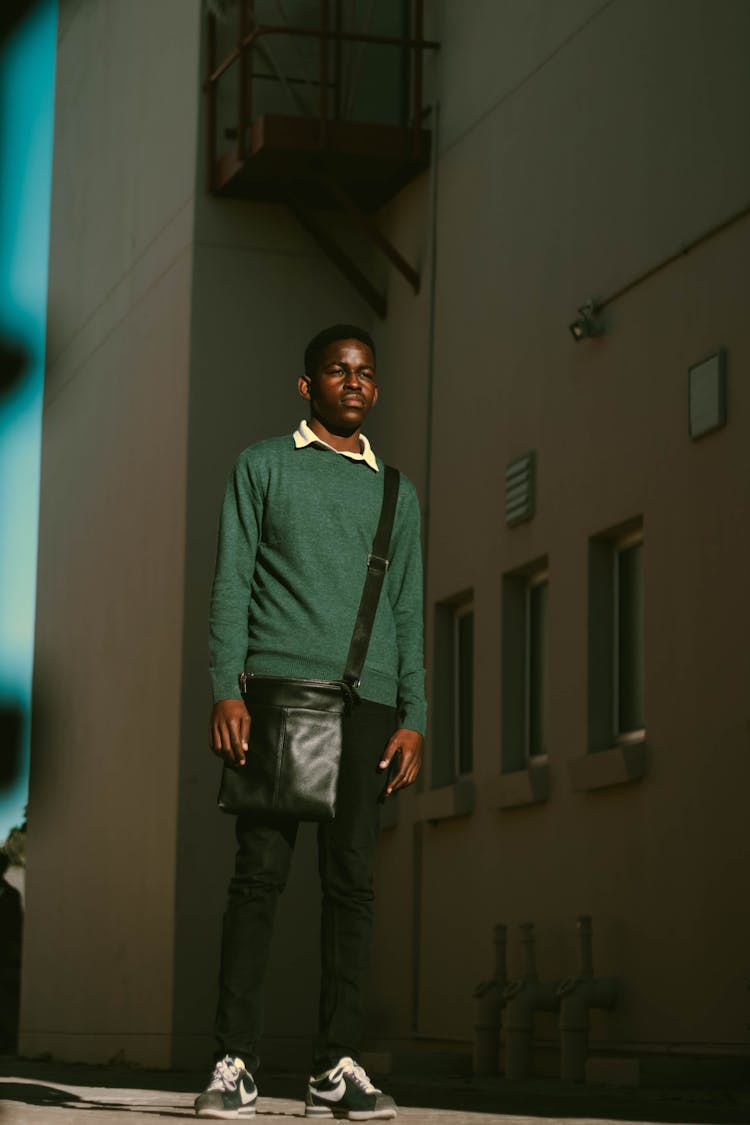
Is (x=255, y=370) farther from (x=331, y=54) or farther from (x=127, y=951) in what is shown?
(x=127, y=951)

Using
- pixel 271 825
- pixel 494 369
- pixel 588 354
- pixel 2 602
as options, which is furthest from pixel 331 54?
pixel 2 602

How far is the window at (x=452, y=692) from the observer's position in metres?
11.2

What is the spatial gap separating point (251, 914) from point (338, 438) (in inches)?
40.7

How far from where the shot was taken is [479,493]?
1079 centimetres

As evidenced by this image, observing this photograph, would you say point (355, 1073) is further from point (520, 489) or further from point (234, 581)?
point (520, 489)

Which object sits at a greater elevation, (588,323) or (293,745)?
(588,323)

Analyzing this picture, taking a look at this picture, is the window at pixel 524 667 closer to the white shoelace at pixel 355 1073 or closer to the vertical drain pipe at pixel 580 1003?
the vertical drain pipe at pixel 580 1003

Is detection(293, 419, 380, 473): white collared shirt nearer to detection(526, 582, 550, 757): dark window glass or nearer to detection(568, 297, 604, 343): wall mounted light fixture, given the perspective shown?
detection(568, 297, 604, 343): wall mounted light fixture

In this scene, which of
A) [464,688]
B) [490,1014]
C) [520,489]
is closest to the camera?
[490,1014]

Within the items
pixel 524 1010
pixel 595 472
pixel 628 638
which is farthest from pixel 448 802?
pixel 595 472

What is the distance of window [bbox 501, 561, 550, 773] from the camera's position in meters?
10.2

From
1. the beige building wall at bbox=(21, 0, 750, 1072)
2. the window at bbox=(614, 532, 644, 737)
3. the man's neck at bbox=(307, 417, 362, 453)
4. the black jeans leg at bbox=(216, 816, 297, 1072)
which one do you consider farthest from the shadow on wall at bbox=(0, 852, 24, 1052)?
the man's neck at bbox=(307, 417, 362, 453)

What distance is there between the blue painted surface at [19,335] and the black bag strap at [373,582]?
3.53 metres

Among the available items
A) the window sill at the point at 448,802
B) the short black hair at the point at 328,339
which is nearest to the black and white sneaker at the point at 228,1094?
the short black hair at the point at 328,339
